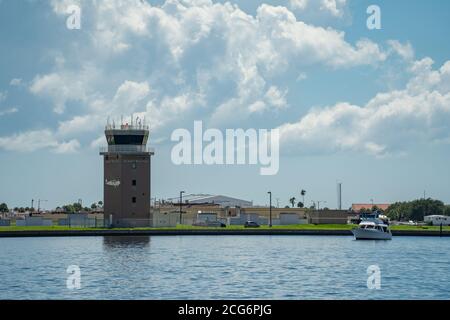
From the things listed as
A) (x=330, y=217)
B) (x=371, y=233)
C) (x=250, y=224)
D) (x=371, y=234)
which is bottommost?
(x=371, y=234)

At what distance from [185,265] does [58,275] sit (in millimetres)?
13295

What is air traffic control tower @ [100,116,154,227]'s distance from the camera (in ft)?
450

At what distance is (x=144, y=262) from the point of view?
76.9 m

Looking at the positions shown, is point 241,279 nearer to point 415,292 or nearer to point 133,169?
point 415,292

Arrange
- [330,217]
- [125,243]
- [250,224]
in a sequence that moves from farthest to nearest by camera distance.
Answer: [330,217], [250,224], [125,243]

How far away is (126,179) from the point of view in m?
137

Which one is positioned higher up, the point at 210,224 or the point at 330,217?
the point at 330,217

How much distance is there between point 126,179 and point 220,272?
2911 inches

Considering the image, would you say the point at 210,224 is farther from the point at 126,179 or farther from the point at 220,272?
the point at 220,272

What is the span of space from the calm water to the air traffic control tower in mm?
33549

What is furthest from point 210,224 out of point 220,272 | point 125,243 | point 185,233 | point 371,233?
point 220,272

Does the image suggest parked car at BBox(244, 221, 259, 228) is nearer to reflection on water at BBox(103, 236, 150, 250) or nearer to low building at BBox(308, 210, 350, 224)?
low building at BBox(308, 210, 350, 224)
